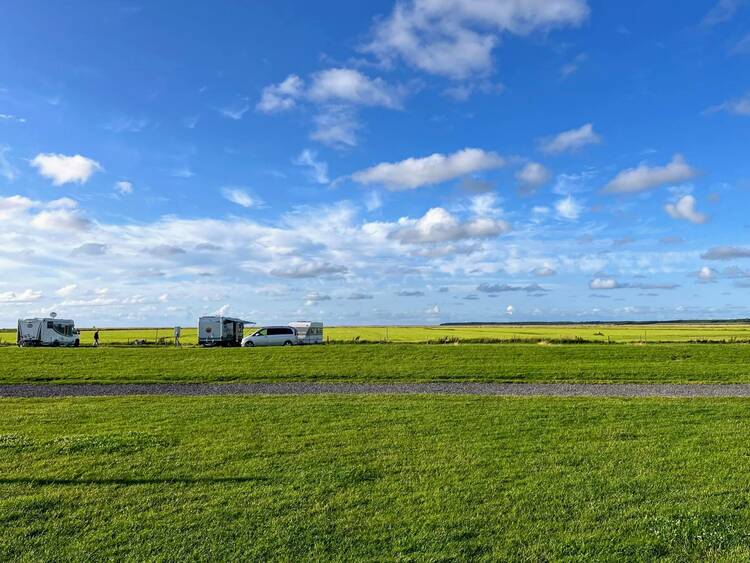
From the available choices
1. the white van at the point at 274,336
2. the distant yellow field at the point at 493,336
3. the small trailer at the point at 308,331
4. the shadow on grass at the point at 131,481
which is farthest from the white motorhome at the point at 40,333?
the shadow on grass at the point at 131,481

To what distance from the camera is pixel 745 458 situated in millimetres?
7773

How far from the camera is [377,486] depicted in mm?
6602

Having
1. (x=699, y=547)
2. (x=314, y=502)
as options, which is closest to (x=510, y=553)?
(x=699, y=547)

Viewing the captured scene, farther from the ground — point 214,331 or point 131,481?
point 214,331

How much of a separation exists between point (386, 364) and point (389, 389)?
7.60 m

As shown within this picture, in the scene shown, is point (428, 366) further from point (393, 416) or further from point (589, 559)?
point (589, 559)

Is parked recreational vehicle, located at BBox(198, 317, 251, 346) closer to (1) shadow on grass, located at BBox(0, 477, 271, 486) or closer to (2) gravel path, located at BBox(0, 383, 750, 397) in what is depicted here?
(2) gravel path, located at BBox(0, 383, 750, 397)

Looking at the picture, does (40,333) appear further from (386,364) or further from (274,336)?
(386,364)

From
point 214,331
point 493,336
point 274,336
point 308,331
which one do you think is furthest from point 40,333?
point 493,336

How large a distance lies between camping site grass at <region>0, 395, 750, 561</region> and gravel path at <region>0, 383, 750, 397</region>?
5.14 m

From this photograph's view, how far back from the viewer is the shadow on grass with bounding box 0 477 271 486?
682 cm

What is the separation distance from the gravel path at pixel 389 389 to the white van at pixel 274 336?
22.5 meters

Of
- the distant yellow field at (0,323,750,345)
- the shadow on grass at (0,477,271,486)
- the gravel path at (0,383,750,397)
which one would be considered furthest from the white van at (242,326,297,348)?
the shadow on grass at (0,477,271,486)

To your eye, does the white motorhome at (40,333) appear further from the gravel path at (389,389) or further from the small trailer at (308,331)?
the gravel path at (389,389)
